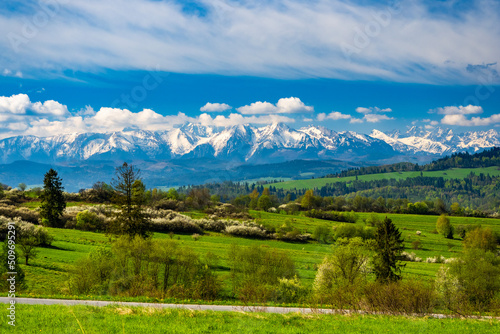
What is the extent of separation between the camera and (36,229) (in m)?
48.3

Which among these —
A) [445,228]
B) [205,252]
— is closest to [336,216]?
[445,228]

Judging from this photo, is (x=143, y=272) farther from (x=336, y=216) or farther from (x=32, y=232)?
(x=336, y=216)

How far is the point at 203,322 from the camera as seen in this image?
17.0m

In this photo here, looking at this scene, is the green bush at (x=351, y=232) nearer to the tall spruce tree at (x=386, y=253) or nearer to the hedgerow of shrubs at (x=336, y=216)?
the hedgerow of shrubs at (x=336, y=216)

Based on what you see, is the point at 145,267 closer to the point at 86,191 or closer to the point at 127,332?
the point at 127,332

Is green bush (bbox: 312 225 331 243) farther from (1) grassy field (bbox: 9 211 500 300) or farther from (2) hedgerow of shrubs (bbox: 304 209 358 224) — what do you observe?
(2) hedgerow of shrubs (bbox: 304 209 358 224)

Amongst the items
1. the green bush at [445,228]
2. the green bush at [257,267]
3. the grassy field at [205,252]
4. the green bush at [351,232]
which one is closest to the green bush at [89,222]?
the grassy field at [205,252]

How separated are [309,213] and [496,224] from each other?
7083 centimetres

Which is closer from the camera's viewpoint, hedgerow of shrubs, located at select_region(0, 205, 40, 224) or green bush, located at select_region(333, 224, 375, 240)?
hedgerow of shrubs, located at select_region(0, 205, 40, 224)

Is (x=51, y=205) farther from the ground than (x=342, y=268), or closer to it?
farther from the ground

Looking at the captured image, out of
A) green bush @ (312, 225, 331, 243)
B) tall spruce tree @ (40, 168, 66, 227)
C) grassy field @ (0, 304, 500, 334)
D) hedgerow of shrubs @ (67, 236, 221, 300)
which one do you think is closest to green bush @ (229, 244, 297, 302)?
hedgerow of shrubs @ (67, 236, 221, 300)

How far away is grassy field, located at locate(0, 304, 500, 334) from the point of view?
15266 millimetres

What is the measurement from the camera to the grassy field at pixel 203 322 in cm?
1527

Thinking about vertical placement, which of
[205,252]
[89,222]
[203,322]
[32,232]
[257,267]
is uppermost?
[32,232]
